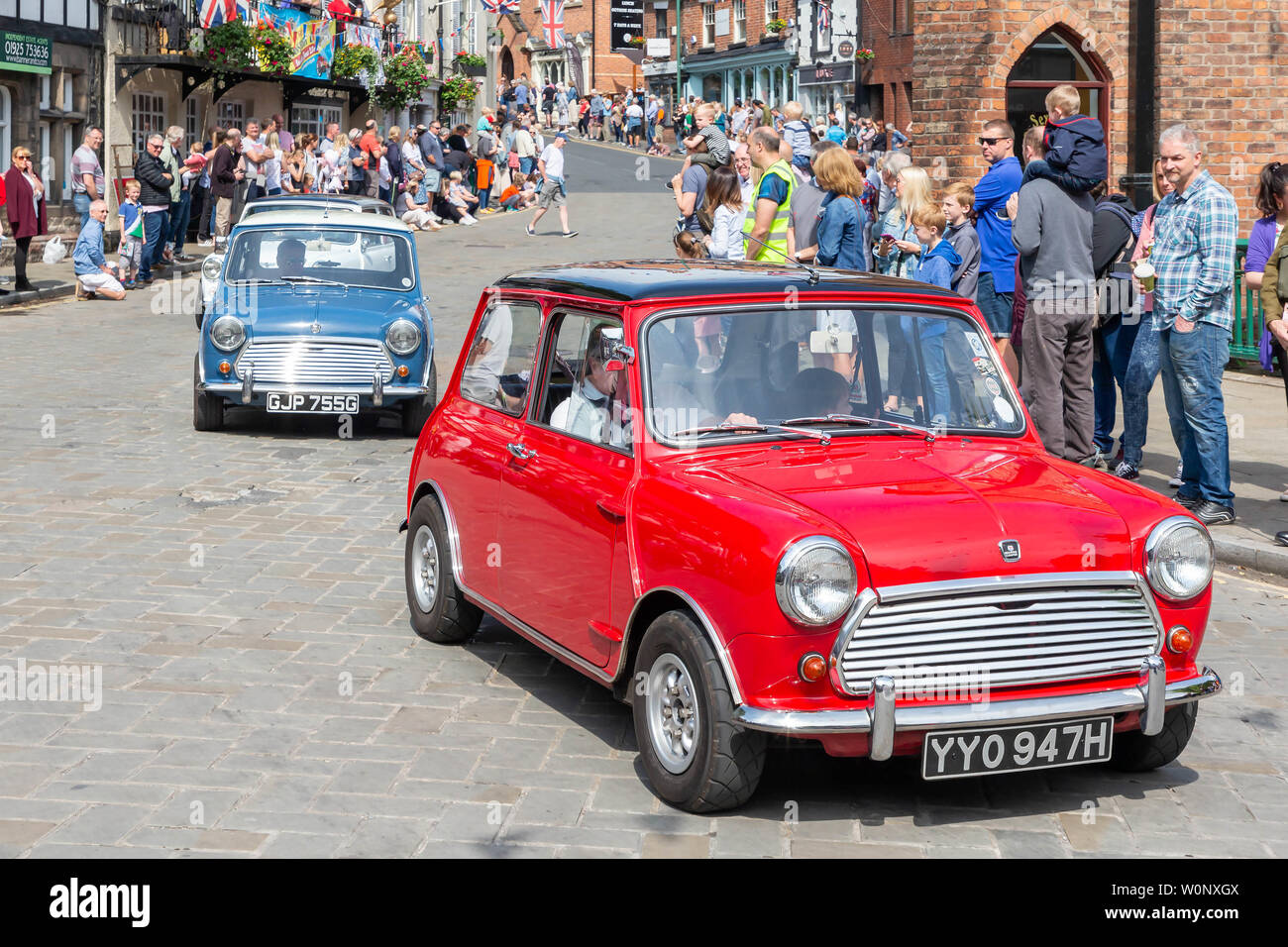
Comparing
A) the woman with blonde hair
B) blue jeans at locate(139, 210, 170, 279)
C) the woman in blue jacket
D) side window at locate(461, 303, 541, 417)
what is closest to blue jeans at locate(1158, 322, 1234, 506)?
the woman with blonde hair

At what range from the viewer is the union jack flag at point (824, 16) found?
2057 inches

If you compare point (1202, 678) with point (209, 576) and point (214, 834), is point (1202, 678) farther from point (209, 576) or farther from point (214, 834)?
point (209, 576)

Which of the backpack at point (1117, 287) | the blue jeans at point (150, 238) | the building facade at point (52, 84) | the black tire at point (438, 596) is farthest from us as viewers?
the building facade at point (52, 84)

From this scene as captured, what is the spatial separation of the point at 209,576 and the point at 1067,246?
550 centimetres

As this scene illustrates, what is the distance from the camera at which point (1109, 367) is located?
36.9 ft

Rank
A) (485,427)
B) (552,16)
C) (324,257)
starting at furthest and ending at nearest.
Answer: (552,16)
(324,257)
(485,427)

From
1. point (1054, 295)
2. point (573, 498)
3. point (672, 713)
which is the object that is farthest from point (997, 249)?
point (672, 713)

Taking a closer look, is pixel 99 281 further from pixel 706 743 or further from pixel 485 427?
pixel 706 743

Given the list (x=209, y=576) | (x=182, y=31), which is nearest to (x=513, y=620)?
(x=209, y=576)

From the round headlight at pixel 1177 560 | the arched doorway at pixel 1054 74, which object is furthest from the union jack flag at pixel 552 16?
the round headlight at pixel 1177 560

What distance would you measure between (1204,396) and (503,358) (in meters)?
4.39

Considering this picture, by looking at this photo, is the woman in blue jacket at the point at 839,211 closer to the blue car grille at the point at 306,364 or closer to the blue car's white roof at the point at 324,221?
the blue car grille at the point at 306,364

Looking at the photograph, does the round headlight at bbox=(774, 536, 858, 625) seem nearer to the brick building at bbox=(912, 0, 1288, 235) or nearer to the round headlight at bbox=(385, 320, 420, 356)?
the round headlight at bbox=(385, 320, 420, 356)

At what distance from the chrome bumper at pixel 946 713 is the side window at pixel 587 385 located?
1.33 metres
